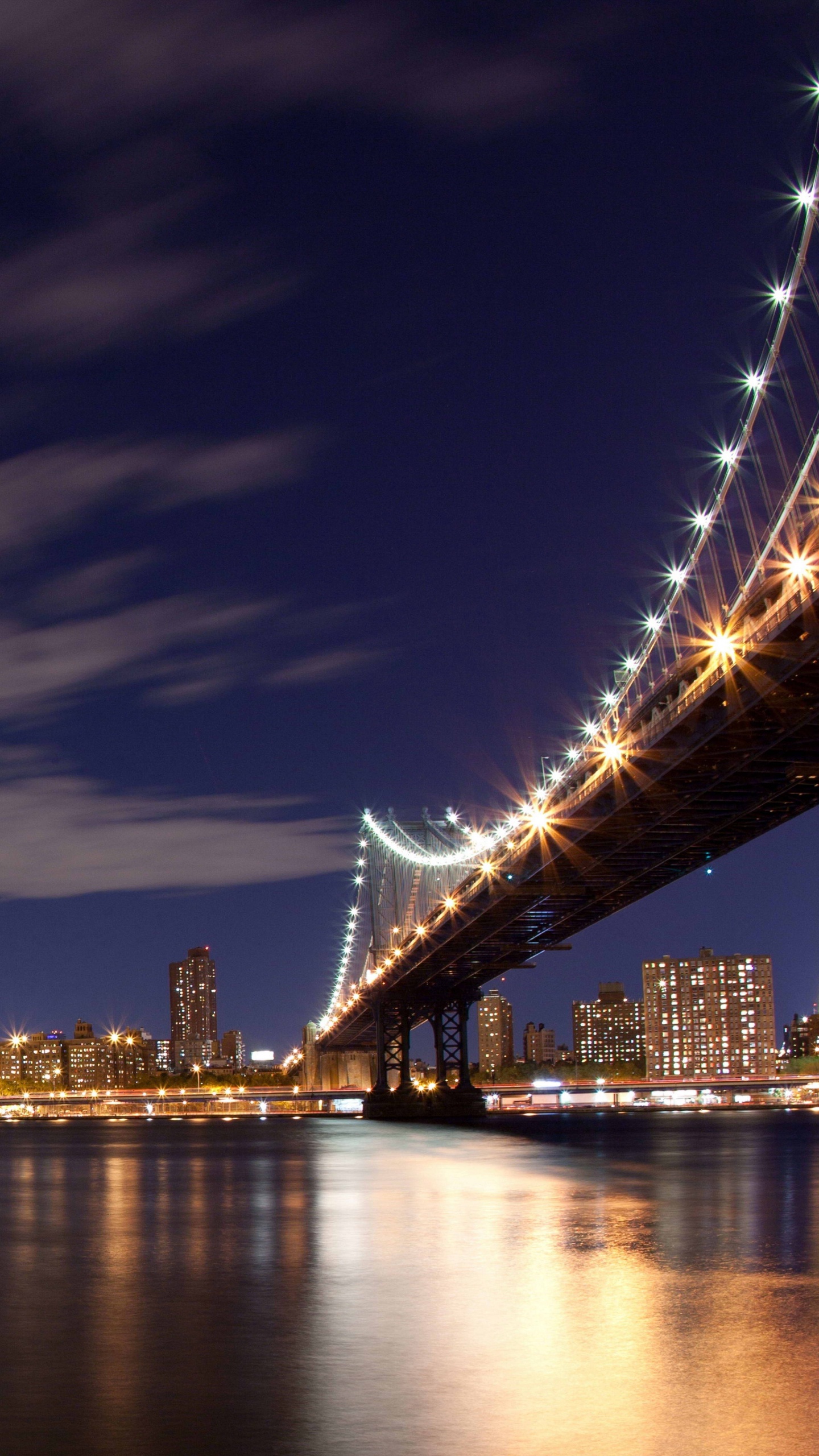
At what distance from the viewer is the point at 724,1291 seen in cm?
1617

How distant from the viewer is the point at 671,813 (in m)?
53.2

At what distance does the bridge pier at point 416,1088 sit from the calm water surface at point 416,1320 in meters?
66.0

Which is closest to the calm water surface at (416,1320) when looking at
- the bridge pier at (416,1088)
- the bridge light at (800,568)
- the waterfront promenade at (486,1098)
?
the bridge light at (800,568)

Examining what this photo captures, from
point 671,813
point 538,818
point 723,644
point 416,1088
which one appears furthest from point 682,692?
point 416,1088

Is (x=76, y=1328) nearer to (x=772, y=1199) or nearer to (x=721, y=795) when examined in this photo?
(x=772, y=1199)

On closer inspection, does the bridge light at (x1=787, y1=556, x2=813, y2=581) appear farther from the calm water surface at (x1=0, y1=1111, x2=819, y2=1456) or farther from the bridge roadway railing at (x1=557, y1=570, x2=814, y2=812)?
the calm water surface at (x1=0, y1=1111, x2=819, y2=1456)

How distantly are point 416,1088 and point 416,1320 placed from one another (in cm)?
9228

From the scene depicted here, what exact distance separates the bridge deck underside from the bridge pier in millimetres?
10712

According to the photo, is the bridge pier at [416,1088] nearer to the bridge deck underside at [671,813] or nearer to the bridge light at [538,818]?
the bridge deck underside at [671,813]

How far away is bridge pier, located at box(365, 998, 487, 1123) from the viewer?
9925cm

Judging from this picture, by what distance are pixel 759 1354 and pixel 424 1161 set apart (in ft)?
116

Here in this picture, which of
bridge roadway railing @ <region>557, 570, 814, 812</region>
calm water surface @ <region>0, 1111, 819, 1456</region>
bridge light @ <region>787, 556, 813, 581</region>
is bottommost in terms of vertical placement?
calm water surface @ <region>0, 1111, 819, 1456</region>

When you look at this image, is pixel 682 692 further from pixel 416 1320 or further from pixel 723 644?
pixel 416 1320

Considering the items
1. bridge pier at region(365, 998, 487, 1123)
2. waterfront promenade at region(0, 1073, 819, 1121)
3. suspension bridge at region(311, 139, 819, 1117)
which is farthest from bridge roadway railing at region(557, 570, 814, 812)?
waterfront promenade at region(0, 1073, 819, 1121)
